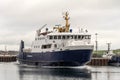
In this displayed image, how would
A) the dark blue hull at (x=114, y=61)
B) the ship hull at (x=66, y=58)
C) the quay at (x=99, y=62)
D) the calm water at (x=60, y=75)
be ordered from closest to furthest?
the calm water at (x=60, y=75) < the ship hull at (x=66, y=58) < the dark blue hull at (x=114, y=61) < the quay at (x=99, y=62)

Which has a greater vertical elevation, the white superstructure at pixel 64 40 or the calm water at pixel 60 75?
the white superstructure at pixel 64 40

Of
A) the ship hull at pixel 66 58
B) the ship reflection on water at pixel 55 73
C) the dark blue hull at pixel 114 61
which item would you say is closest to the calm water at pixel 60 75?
the ship reflection on water at pixel 55 73

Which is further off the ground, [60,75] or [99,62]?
[60,75]

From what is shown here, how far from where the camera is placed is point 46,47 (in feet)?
286

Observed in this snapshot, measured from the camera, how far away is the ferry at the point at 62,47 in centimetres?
7988

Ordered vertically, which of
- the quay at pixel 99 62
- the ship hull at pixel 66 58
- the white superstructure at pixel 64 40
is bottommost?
the quay at pixel 99 62

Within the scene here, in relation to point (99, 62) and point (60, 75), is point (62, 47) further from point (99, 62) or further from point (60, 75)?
point (99, 62)

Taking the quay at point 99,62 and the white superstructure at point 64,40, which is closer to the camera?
the white superstructure at point 64,40

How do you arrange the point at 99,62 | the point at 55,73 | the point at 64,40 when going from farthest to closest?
the point at 99,62 < the point at 64,40 < the point at 55,73

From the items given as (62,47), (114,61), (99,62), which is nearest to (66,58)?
(62,47)

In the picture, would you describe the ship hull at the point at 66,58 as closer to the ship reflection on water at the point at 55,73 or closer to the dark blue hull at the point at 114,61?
the ship reflection on water at the point at 55,73

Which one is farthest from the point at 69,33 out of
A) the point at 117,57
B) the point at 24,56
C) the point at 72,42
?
the point at 117,57

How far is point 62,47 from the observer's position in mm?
81875

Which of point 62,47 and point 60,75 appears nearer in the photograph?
point 60,75
